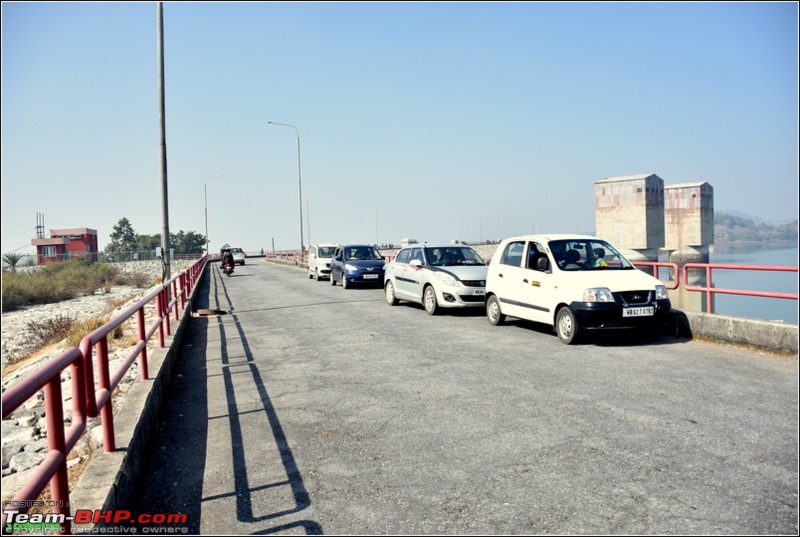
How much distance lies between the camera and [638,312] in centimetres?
964

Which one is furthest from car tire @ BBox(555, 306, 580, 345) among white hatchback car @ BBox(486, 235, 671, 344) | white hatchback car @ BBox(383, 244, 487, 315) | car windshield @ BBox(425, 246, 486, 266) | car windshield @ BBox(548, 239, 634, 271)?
car windshield @ BBox(425, 246, 486, 266)

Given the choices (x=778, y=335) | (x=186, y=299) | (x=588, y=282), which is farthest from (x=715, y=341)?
(x=186, y=299)

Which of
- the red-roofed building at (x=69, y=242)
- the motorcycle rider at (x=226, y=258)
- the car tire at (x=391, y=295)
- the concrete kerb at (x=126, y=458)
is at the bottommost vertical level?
the concrete kerb at (x=126, y=458)

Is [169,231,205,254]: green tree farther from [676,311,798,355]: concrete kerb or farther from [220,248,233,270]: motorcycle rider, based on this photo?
[676,311,798,355]: concrete kerb

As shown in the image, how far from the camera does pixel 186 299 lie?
15625 mm

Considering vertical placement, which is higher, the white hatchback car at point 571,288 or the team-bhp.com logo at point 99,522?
the white hatchback car at point 571,288

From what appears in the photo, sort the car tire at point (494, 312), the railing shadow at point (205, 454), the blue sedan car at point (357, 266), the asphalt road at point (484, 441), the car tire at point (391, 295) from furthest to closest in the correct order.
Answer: the blue sedan car at point (357, 266) < the car tire at point (391, 295) < the car tire at point (494, 312) < the railing shadow at point (205, 454) < the asphalt road at point (484, 441)

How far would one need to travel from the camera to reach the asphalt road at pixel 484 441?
380 centimetres

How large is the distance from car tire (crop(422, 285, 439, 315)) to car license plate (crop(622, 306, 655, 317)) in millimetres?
5216

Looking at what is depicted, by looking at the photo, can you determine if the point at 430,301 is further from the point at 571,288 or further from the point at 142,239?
the point at 142,239

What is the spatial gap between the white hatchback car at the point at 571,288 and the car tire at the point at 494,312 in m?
0.02

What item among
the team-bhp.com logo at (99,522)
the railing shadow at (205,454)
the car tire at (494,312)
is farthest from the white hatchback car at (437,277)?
the team-bhp.com logo at (99,522)

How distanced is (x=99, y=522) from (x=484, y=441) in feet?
9.69

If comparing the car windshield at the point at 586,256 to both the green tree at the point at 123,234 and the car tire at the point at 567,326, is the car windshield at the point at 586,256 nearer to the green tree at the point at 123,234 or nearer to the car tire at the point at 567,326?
the car tire at the point at 567,326
